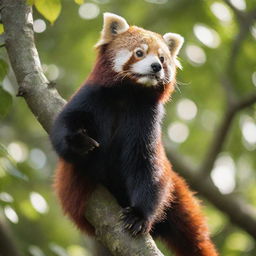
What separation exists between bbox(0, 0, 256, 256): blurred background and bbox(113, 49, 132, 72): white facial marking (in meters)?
1.87

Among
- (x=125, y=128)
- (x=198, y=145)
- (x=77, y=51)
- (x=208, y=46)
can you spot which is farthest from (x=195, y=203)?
(x=198, y=145)

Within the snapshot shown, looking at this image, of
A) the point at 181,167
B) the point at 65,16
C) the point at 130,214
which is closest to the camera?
the point at 130,214

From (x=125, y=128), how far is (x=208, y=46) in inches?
120

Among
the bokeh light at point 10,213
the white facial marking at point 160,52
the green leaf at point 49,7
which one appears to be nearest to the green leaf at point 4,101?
the green leaf at point 49,7

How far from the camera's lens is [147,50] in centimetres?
439

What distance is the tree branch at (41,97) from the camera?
11.2 feet

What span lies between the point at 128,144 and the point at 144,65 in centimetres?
54

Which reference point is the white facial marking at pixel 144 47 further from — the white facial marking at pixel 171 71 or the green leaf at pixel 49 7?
the green leaf at pixel 49 7

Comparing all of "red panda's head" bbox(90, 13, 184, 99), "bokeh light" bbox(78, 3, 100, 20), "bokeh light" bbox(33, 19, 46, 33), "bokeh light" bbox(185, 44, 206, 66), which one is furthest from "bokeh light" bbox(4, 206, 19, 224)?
"bokeh light" bbox(78, 3, 100, 20)

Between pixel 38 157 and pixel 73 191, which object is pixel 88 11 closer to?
pixel 38 157

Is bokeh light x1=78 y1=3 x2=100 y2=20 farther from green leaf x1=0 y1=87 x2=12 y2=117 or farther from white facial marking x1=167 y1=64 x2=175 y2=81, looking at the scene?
green leaf x1=0 y1=87 x2=12 y2=117

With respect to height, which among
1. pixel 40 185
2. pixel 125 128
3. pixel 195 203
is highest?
pixel 125 128

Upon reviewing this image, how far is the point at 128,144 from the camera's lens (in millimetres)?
4078

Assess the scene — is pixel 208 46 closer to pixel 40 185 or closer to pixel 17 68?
pixel 40 185
